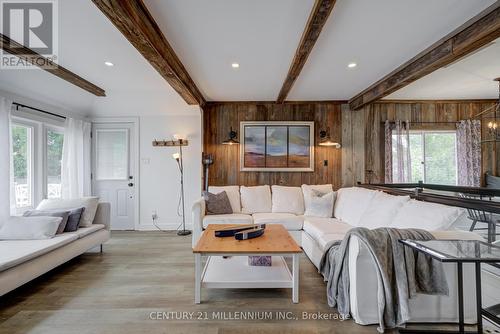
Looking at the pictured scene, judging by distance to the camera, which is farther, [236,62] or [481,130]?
[481,130]

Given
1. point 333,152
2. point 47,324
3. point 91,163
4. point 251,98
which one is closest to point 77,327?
point 47,324

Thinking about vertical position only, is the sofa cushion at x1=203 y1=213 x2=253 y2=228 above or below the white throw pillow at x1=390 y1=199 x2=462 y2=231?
below

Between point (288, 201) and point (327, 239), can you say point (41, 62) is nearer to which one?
point (288, 201)

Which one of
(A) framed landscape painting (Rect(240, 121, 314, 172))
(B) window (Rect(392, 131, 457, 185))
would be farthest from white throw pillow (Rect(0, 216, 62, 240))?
(B) window (Rect(392, 131, 457, 185))

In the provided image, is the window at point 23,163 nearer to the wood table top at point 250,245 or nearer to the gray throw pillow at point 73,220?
the gray throw pillow at point 73,220

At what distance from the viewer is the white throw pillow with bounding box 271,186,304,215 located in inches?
155

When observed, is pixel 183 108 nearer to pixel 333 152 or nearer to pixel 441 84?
pixel 333 152

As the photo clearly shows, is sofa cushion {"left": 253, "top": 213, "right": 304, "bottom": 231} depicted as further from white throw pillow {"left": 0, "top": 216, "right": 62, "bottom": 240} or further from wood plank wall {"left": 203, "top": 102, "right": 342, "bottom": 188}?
white throw pillow {"left": 0, "top": 216, "right": 62, "bottom": 240}

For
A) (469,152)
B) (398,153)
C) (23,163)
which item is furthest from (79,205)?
(469,152)

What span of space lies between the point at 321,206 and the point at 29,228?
3.73 meters

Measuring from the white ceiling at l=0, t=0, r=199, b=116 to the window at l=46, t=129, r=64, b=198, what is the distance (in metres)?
0.53

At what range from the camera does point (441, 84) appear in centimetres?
374

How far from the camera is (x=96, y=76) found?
348 centimetres

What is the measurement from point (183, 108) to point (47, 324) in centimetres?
358
